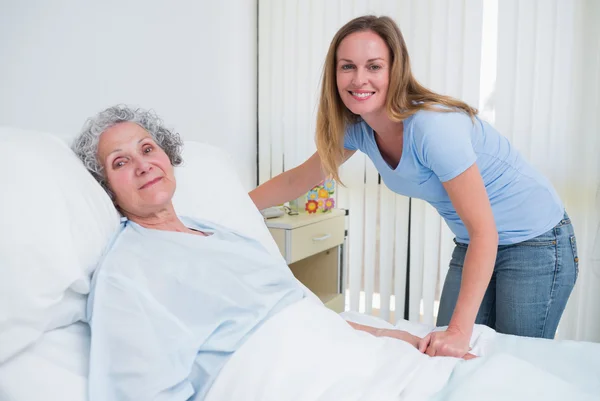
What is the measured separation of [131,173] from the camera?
1269 mm

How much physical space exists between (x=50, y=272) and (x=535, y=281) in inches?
47.3

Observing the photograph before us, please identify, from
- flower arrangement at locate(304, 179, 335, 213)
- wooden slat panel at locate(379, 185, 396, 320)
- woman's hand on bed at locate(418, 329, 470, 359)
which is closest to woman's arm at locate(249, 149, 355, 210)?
woman's hand on bed at locate(418, 329, 470, 359)

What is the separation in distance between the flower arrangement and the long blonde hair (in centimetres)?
105

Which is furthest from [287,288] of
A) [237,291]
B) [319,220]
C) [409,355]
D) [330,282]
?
[330,282]

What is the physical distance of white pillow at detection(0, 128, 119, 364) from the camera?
93 centimetres

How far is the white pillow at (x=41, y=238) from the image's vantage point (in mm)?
925

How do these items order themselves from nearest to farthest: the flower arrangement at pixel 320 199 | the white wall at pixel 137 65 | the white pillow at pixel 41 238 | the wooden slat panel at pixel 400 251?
the white pillow at pixel 41 238
the white wall at pixel 137 65
the flower arrangement at pixel 320 199
the wooden slat panel at pixel 400 251

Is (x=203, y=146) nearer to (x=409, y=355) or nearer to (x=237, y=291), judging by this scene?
(x=237, y=291)

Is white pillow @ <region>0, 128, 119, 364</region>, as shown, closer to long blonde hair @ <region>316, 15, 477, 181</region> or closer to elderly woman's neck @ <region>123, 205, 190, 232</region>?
elderly woman's neck @ <region>123, 205, 190, 232</region>

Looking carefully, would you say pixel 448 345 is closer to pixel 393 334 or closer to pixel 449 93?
pixel 393 334

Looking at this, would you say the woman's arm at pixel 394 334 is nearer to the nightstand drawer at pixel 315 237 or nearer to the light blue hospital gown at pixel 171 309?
the light blue hospital gown at pixel 171 309

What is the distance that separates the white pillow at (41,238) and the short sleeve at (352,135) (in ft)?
2.46

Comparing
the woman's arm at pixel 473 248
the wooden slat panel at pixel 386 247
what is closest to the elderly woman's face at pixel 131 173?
the woman's arm at pixel 473 248

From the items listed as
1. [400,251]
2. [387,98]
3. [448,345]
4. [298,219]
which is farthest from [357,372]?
[400,251]
